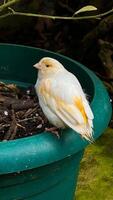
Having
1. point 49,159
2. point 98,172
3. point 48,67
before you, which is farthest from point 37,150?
point 98,172

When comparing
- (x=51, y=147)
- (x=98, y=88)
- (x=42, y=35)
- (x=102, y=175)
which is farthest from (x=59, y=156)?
(x=42, y=35)

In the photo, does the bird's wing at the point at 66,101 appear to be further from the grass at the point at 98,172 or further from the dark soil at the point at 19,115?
the grass at the point at 98,172

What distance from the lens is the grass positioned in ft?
6.29

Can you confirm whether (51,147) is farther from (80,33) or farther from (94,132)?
(80,33)

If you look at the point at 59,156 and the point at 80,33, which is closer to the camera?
the point at 59,156

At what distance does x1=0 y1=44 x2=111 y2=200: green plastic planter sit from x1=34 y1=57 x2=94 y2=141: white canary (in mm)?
59

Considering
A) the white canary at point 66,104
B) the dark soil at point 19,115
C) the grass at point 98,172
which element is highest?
the white canary at point 66,104

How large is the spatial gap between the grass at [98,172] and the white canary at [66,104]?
0.63 metres

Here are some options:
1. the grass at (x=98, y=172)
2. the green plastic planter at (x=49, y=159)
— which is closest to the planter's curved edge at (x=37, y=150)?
the green plastic planter at (x=49, y=159)

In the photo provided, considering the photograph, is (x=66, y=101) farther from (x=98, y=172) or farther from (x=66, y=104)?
(x=98, y=172)

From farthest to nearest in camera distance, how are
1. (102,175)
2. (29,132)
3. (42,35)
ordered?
(42,35) → (102,175) → (29,132)

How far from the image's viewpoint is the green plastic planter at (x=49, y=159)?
4.12ft

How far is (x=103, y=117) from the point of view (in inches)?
56.2

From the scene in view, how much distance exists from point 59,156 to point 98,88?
30 cm
